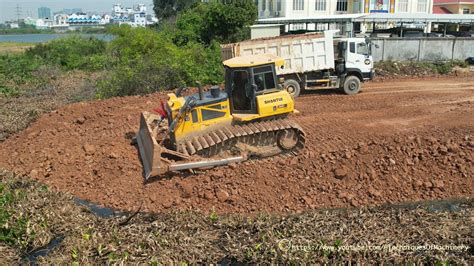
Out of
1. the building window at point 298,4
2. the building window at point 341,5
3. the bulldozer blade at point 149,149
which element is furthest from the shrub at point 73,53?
the building window at point 341,5

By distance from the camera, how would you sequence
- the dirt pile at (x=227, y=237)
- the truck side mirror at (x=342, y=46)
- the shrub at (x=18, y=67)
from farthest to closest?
the shrub at (x=18, y=67)
the truck side mirror at (x=342, y=46)
the dirt pile at (x=227, y=237)

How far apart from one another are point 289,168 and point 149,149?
322 cm

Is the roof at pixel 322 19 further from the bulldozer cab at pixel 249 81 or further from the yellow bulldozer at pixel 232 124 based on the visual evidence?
the yellow bulldozer at pixel 232 124

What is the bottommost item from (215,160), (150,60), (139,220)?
(139,220)

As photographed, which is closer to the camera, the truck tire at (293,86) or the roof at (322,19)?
the truck tire at (293,86)

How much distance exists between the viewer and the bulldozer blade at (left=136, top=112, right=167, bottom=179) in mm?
9492

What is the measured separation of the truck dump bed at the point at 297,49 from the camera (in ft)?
55.9

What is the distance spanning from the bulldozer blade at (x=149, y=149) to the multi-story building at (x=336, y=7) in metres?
35.8

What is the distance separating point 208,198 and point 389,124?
659 centimetres

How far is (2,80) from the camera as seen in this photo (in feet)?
77.1

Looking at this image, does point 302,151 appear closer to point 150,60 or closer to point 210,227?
point 210,227

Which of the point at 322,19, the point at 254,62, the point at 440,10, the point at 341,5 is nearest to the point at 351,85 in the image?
the point at 254,62

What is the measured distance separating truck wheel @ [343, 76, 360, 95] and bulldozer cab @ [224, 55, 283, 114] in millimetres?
7648

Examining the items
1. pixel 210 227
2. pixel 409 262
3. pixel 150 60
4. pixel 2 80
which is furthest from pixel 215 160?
pixel 2 80
